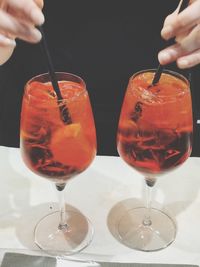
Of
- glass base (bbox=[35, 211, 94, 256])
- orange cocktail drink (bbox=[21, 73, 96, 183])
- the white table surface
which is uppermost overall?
orange cocktail drink (bbox=[21, 73, 96, 183])

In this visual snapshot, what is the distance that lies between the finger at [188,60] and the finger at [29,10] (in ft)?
0.72

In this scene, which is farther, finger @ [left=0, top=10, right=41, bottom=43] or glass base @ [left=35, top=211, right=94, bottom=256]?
glass base @ [left=35, top=211, right=94, bottom=256]

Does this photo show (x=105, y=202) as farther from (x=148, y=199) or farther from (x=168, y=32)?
(x=168, y=32)

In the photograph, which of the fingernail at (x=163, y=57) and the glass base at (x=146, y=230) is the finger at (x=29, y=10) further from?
the glass base at (x=146, y=230)

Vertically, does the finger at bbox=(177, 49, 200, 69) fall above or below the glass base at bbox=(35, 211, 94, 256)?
above

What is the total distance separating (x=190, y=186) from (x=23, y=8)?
461 mm

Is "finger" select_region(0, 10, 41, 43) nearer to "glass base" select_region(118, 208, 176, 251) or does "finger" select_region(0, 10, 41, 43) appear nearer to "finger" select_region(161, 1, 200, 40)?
"finger" select_region(161, 1, 200, 40)

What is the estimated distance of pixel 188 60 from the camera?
0.71 meters

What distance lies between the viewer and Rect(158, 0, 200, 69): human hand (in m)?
0.68

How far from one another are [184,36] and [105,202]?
337 millimetres

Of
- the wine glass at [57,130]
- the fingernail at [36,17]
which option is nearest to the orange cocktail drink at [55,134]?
the wine glass at [57,130]

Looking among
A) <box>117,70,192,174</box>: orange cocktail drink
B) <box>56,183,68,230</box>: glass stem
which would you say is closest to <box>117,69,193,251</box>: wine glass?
<box>117,70,192,174</box>: orange cocktail drink

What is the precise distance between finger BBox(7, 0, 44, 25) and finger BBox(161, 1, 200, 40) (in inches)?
7.4

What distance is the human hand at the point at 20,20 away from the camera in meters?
0.66
